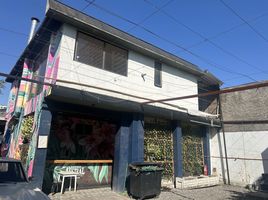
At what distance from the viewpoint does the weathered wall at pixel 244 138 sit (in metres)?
11.7

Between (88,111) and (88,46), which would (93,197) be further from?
(88,46)

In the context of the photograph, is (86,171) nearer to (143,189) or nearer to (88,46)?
(143,189)

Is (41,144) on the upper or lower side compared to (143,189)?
upper

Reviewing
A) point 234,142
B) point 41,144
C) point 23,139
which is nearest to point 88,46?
point 41,144

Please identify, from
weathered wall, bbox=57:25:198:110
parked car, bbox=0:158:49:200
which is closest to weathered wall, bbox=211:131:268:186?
weathered wall, bbox=57:25:198:110

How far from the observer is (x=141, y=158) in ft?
30.4

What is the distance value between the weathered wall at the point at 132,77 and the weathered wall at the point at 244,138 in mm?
2549

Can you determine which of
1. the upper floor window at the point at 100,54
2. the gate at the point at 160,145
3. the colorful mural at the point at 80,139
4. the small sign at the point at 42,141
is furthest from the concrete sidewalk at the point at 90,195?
the upper floor window at the point at 100,54

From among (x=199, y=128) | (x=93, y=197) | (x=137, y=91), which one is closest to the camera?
(x=93, y=197)

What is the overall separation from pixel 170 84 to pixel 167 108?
1.67 m

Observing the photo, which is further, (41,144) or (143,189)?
(143,189)

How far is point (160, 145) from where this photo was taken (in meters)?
10.8

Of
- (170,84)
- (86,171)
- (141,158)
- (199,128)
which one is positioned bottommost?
(86,171)

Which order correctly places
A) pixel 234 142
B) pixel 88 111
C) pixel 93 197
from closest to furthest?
1. pixel 93 197
2. pixel 88 111
3. pixel 234 142
